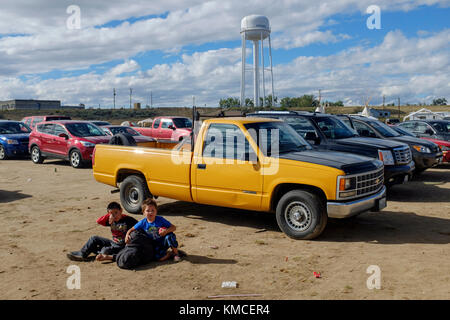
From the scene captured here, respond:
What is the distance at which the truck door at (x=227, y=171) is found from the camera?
22.7 ft

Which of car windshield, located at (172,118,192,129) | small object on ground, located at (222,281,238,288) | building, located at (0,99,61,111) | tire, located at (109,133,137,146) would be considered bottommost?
small object on ground, located at (222,281,238,288)

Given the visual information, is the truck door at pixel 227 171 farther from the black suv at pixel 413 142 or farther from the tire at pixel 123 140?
the black suv at pixel 413 142

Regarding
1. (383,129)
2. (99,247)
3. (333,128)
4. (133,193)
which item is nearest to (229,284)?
(99,247)

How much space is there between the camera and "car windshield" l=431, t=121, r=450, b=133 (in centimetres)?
1606

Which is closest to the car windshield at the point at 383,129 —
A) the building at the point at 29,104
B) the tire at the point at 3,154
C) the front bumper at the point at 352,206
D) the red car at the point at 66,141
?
the front bumper at the point at 352,206

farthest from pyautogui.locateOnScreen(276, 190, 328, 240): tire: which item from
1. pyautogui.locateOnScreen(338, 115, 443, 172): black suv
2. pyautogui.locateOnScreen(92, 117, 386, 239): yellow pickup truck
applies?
pyautogui.locateOnScreen(338, 115, 443, 172): black suv

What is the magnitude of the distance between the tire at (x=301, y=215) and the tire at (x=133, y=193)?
2.76 m

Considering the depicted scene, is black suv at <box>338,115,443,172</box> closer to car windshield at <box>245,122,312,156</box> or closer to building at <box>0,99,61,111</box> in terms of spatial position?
car windshield at <box>245,122,312,156</box>

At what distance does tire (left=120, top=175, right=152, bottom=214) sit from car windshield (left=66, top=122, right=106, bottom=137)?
28.8 feet

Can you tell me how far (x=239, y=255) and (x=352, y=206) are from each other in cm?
180

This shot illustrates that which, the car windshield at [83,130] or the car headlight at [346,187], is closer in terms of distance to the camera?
the car headlight at [346,187]

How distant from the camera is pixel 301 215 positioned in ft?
21.8

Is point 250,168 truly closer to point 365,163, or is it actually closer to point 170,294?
point 365,163
